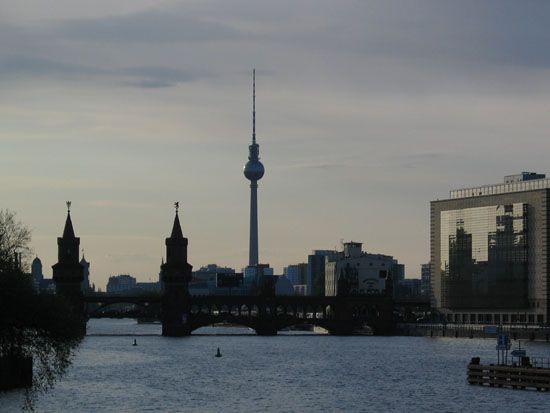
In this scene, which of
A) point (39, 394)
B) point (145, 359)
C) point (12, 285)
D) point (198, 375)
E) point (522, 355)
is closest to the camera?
point (12, 285)

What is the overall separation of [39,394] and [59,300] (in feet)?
26.0

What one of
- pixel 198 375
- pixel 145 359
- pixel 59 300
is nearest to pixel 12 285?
pixel 59 300

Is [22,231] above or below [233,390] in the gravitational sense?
above

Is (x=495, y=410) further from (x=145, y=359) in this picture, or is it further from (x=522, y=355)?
(x=145, y=359)

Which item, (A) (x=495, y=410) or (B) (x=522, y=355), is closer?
(A) (x=495, y=410)

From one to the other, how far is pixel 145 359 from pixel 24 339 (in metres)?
81.8

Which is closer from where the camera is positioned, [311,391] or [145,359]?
[311,391]

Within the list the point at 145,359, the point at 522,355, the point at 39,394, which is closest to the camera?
the point at 39,394

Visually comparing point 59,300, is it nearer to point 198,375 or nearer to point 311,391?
point 311,391

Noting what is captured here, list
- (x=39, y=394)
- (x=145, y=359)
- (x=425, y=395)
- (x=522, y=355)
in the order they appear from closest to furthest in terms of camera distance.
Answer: (x=39, y=394) → (x=425, y=395) → (x=522, y=355) → (x=145, y=359)

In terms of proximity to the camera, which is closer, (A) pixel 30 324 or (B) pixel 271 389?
(A) pixel 30 324

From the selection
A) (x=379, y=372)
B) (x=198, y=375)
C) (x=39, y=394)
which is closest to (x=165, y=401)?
(x=39, y=394)

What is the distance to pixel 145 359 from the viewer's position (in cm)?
19788

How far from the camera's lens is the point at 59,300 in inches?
5025
